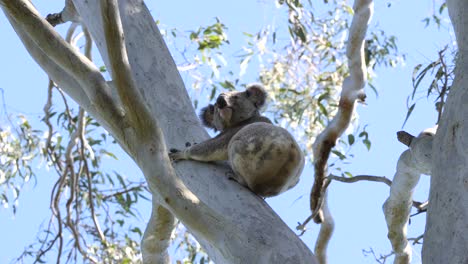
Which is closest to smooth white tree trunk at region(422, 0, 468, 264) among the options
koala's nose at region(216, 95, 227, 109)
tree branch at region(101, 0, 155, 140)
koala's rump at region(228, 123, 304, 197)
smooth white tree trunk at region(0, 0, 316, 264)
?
smooth white tree trunk at region(0, 0, 316, 264)

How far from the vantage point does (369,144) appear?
655cm

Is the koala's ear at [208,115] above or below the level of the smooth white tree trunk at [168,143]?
above

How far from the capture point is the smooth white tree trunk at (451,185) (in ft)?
7.31

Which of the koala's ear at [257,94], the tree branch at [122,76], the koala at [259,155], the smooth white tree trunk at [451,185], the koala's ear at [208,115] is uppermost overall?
the koala's ear at [257,94]

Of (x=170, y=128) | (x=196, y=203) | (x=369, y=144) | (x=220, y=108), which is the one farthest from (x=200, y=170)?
(x=369, y=144)

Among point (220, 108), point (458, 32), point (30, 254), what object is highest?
point (30, 254)

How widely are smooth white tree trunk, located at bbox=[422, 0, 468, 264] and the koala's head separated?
7.06ft

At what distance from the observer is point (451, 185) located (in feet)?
7.75

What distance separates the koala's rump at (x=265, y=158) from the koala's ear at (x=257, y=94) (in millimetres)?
1002

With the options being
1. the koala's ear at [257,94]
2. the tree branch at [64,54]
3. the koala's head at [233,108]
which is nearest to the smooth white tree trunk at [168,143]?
the tree branch at [64,54]

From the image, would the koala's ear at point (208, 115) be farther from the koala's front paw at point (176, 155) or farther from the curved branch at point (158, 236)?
the koala's front paw at point (176, 155)

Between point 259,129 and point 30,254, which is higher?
point 30,254

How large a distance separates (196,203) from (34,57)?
4.61 ft

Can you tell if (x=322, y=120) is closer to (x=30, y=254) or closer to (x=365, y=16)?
(x=365, y=16)
